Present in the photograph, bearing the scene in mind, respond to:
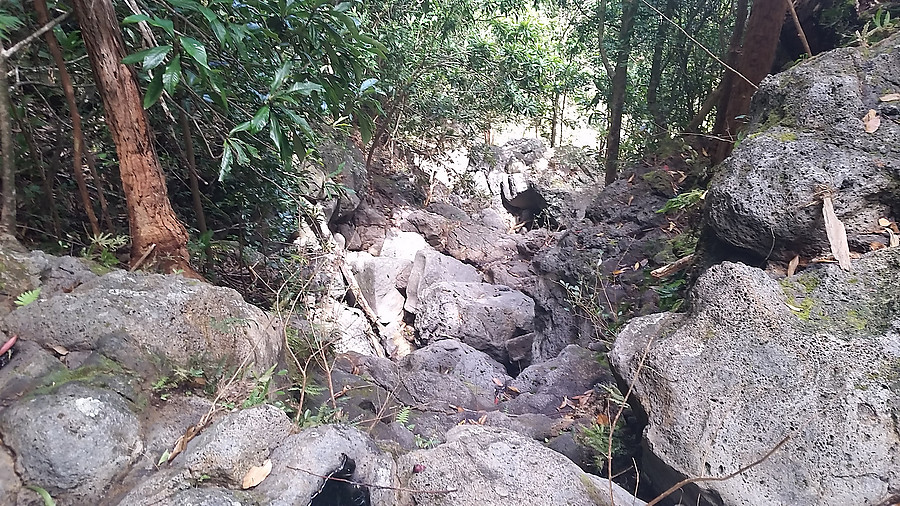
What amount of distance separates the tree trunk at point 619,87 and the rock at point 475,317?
2.73 m

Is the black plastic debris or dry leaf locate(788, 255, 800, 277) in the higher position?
dry leaf locate(788, 255, 800, 277)

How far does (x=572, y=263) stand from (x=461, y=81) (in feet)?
14.9

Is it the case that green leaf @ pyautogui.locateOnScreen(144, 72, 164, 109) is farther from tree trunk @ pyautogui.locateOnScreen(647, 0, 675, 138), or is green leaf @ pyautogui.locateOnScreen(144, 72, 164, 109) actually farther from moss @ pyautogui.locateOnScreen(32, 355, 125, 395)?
tree trunk @ pyautogui.locateOnScreen(647, 0, 675, 138)

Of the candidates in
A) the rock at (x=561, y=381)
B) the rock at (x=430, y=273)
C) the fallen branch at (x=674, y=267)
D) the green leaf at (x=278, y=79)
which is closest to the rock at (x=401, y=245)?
the rock at (x=430, y=273)

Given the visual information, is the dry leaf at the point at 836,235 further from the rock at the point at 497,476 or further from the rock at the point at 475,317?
the rock at the point at 475,317

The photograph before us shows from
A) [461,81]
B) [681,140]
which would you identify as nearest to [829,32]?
[681,140]

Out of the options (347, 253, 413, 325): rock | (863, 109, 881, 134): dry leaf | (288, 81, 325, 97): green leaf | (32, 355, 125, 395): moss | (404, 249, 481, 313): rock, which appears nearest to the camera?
(32, 355, 125, 395): moss

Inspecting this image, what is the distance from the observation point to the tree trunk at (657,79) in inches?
265

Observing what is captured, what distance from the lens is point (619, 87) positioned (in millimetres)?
7484

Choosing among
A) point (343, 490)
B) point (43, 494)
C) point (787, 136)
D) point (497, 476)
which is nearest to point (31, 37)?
point (43, 494)

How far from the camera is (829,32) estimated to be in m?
4.91

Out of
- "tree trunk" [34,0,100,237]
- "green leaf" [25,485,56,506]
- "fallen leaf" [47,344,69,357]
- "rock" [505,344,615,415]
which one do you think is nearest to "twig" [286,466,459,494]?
"green leaf" [25,485,56,506]

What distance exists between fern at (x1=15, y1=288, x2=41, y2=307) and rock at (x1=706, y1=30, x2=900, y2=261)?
12.1 ft

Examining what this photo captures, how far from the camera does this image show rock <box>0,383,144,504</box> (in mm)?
1563
